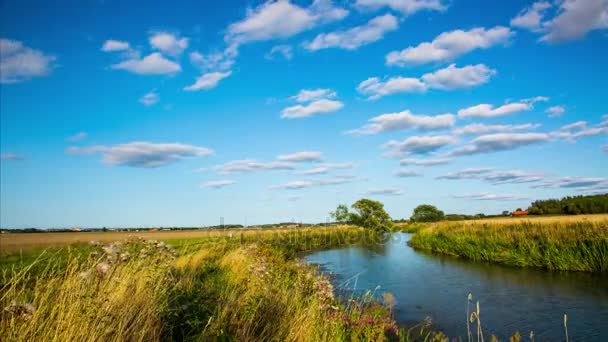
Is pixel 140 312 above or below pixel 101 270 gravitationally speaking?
below

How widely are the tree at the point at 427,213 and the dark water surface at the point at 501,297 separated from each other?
9140 centimetres

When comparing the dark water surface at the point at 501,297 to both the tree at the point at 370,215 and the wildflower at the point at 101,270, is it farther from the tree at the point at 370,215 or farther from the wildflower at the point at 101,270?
the tree at the point at 370,215

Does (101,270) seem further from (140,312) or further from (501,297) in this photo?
(501,297)

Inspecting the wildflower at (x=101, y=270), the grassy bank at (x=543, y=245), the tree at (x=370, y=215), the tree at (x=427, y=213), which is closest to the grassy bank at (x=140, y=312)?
the wildflower at (x=101, y=270)

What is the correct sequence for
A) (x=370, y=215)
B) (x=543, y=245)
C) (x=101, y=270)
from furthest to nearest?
(x=370, y=215) < (x=543, y=245) < (x=101, y=270)

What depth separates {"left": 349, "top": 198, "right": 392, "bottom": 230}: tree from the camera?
2621 inches

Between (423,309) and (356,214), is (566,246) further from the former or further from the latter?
(356,214)

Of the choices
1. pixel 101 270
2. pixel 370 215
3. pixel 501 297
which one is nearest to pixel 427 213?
pixel 370 215

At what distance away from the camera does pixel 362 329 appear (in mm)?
6070

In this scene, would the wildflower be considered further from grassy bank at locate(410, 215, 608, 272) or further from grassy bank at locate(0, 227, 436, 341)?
grassy bank at locate(410, 215, 608, 272)

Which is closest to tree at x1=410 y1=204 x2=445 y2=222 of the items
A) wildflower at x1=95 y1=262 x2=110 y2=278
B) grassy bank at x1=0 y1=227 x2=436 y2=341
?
grassy bank at x1=0 y1=227 x2=436 y2=341

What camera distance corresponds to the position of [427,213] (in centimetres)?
10606

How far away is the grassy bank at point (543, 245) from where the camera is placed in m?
14.7

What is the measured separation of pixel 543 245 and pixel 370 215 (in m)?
50.4
